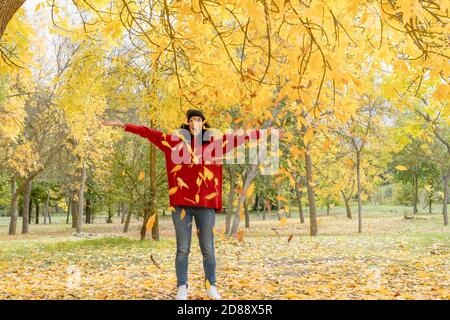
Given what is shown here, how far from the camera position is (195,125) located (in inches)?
171

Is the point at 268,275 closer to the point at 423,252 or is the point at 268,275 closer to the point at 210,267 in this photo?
the point at 210,267

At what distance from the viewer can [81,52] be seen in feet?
36.5

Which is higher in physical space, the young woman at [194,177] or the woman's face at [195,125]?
the woman's face at [195,125]

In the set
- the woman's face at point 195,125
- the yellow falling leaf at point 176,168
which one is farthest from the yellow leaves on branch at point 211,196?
the woman's face at point 195,125

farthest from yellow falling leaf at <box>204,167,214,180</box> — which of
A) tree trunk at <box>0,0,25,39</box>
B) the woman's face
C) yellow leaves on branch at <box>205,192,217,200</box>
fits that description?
tree trunk at <box>0,0,25,39</box>

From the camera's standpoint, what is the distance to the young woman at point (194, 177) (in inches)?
169

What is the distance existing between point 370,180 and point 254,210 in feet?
59.3

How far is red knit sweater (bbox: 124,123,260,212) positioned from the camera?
14.1 feet

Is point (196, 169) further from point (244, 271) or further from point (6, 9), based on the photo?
point (244, 271)

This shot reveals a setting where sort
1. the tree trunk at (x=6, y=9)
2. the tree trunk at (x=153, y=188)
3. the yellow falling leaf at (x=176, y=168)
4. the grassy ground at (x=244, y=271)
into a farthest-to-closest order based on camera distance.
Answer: the tree trunk at (x=153, y=188), the grassy ground at (x=244, y=271), the yellow falling leaf at (x=176, y=168), the tree trunk at (x=6, y=9)

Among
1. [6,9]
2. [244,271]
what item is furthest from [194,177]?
[244,271]

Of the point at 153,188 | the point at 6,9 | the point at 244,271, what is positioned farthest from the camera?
the point at 153,188

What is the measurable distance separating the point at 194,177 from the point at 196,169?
7 centimetres

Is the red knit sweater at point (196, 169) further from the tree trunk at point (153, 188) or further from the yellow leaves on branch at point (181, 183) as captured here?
the tree trunk at point (153, 188)
